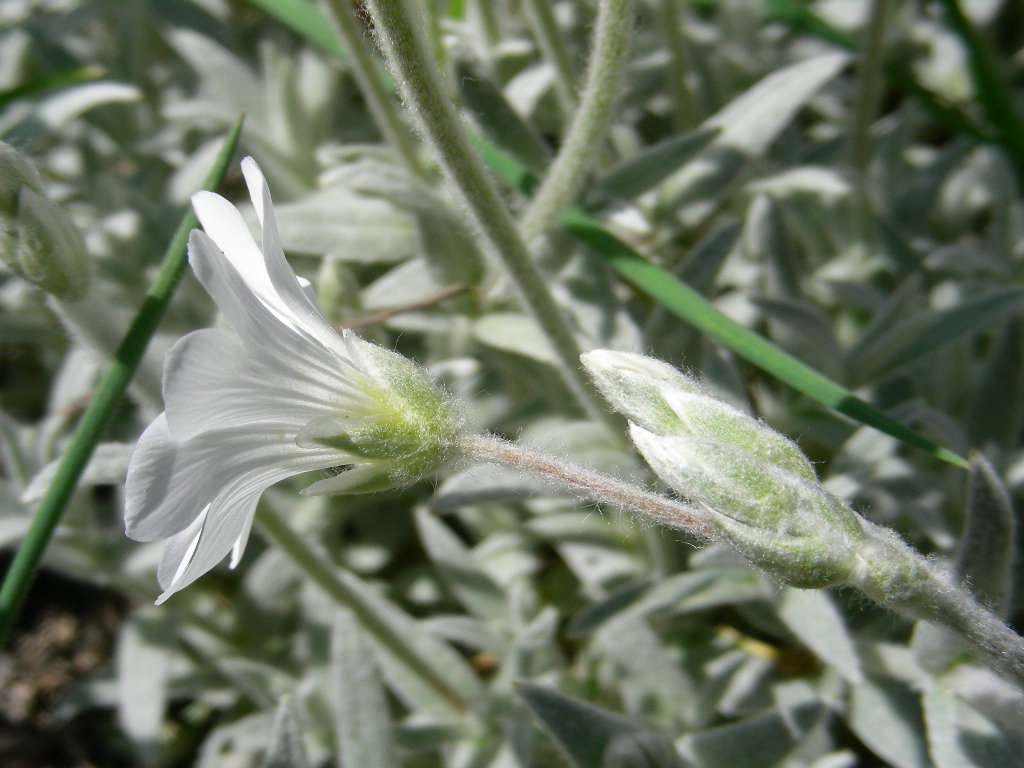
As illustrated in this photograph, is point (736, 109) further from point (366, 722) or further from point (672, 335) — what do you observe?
point (366, 722)

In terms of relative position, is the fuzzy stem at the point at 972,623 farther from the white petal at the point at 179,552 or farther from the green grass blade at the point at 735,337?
the white petal at the point at 179,552

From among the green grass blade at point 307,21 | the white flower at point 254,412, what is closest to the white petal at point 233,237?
the white flower at point 254,412

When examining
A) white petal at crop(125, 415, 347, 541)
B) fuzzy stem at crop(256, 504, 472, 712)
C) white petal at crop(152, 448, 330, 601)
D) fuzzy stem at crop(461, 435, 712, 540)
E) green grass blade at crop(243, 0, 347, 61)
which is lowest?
fuzzy stem at crop(256, 504, 472, 712)

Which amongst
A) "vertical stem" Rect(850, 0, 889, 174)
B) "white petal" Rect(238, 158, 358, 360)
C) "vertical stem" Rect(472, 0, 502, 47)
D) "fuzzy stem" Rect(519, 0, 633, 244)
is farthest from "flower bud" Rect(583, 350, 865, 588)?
"vertical stem" Rect(472, 0, 502, 47)

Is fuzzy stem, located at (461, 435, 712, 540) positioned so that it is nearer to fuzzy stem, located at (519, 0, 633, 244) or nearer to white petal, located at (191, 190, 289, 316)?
white petal, located at (191, 190, 289, 316)

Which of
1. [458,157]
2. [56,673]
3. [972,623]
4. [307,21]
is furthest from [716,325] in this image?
[56,673]

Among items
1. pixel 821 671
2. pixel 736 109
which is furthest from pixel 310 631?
pixel 736 109

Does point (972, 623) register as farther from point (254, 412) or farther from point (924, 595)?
point (254, 412)
